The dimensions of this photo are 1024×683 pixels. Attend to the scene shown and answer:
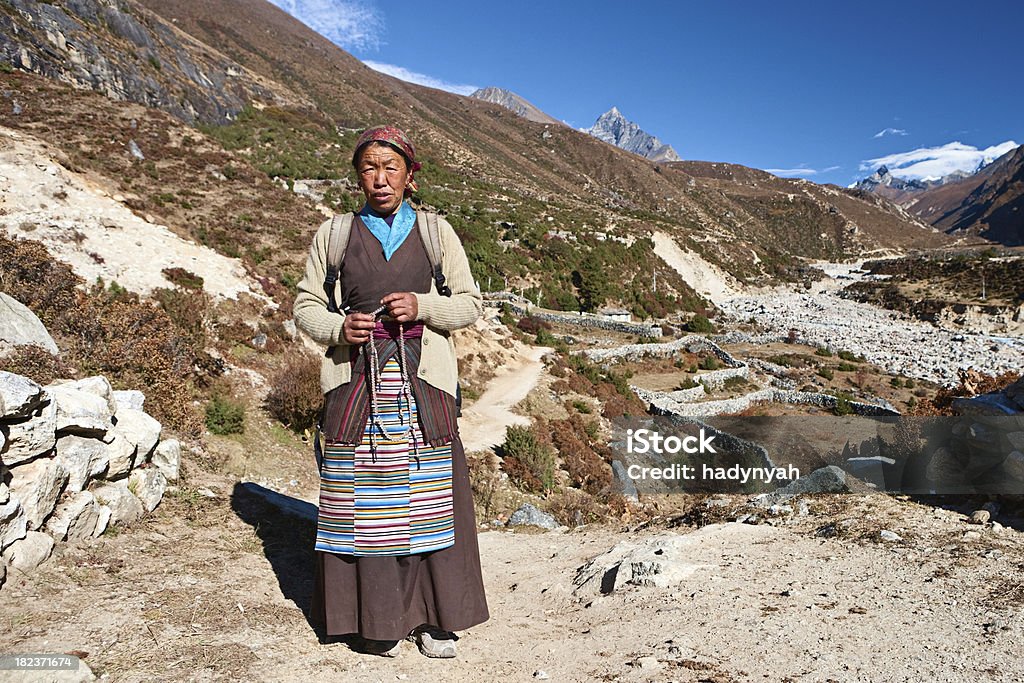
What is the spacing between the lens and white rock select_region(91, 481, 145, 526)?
4.30 meters

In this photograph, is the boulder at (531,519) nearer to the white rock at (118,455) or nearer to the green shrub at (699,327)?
the white rock at (118,455)

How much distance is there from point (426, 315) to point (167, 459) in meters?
4.02

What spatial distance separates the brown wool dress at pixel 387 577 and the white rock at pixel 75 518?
200 cm

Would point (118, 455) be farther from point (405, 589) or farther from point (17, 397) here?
point (405, 589)

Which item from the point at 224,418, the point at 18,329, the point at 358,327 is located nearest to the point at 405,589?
the point at 358,327

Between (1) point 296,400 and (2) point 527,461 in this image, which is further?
(2) point 527,461

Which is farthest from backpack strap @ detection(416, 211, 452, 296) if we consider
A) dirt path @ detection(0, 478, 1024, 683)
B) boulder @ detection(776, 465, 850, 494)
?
boulder @ detection(776, 465, 850, 494)

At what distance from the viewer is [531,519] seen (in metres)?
8.04

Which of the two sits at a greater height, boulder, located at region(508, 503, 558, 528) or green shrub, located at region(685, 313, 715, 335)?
green shrub, located at region(685, 313, 715, 335)

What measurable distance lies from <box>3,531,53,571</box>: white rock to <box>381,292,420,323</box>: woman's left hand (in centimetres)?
285

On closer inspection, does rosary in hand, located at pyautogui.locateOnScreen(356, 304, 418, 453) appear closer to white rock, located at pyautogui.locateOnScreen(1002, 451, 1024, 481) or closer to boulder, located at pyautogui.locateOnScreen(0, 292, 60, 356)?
boulder, located at pyautogui.locateOnScreen(0, 292, 60, 356)

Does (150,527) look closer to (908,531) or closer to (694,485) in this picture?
(908,531)

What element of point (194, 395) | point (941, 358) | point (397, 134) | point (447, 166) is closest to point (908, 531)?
point (397, 134)

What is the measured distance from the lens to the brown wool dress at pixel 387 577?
322 cm
